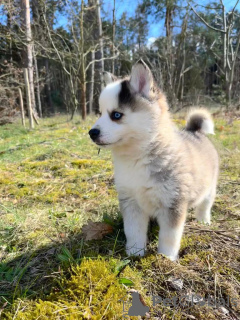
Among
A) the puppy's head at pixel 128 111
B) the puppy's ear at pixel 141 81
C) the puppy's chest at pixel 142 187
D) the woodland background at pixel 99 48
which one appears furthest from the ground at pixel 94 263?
the woodland background at pixel 99 48

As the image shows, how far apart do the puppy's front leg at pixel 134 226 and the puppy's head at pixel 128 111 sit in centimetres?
50

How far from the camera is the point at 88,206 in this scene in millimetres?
3170

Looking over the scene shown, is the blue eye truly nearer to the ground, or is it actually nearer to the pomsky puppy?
the pomsky puppy

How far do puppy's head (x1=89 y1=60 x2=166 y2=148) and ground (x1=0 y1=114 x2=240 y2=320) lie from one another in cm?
77

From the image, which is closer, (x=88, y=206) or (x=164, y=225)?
(x=164, y=225)

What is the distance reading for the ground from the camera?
1.49 m

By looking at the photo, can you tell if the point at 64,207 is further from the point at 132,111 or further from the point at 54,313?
the point at 54,313

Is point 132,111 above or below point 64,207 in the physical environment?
above

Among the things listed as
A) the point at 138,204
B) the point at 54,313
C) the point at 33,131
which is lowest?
the point at 33,131

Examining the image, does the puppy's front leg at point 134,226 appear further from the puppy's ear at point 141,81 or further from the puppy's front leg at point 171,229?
the puppy's ear at point 141,81

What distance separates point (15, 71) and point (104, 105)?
1257 centimetres

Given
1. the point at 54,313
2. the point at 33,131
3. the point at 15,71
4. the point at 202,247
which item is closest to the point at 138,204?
the point at 202,247

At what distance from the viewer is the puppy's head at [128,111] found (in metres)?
1.96

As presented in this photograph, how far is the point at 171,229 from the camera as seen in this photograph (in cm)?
196
